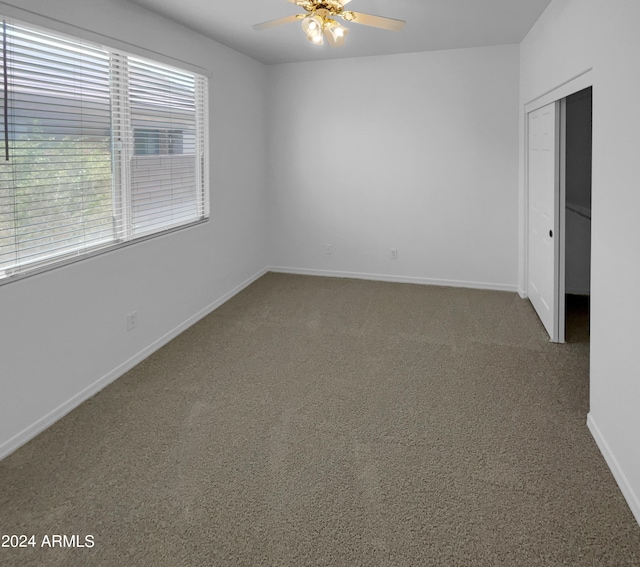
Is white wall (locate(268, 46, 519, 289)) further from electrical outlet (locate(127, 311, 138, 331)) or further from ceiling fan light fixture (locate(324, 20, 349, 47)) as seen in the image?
electrical outlet (locate(127, 311, 138, 331))

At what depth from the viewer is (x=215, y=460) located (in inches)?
92.5

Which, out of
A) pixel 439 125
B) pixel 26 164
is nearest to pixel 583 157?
pixel 439 125

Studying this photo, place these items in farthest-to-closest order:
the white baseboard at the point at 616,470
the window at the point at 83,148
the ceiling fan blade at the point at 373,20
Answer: the ceiling fan blade at the point at 373,20 < the window at the point at 83,148 < the white baseboard at the point at 616,470

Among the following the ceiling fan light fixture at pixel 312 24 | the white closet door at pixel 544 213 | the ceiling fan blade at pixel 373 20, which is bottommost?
the white closet door at pixel 544 213

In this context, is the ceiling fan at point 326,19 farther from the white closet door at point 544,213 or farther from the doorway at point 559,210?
the white closet door at point 544,213

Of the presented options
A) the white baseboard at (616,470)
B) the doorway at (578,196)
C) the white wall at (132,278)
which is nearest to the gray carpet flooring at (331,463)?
the white baseboard at (616,470)

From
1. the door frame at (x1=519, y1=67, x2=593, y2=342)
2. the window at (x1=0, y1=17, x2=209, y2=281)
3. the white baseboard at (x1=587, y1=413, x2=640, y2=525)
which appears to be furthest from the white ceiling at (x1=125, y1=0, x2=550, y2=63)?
the white baseboard at (x1=587, y1=413, x2=640, y2=525)

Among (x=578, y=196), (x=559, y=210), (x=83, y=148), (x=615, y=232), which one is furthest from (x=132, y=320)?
(x=578, y=196)

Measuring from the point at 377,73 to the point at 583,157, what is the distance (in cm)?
228

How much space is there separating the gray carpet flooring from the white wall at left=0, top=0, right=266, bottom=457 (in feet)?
0.59

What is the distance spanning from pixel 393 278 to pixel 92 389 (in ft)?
11.7

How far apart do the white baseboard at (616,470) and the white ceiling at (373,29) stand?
2.87 meters

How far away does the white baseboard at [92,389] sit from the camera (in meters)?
2.48

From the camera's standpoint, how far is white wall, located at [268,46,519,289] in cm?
509
